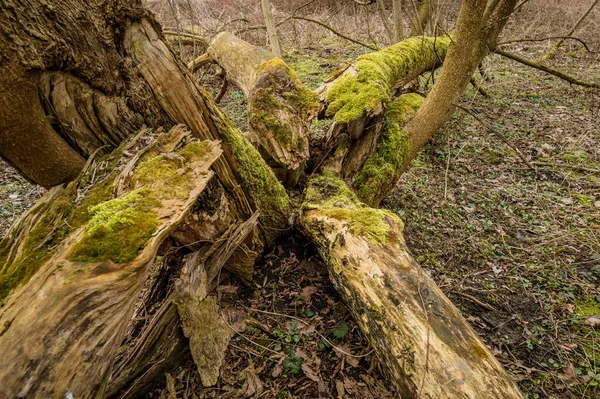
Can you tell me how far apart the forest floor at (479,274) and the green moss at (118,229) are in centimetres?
147

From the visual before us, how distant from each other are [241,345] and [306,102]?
2.60 metres

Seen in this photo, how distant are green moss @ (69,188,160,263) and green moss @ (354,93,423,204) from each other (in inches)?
108

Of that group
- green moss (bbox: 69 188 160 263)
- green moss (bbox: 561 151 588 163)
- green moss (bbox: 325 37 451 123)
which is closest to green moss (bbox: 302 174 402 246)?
green moss (bbox: 325 37 451 123)

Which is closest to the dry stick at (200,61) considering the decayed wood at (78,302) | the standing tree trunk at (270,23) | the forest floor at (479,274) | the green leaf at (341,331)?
the standing tree trunk at (270,23)

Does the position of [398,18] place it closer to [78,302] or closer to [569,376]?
[569,376]

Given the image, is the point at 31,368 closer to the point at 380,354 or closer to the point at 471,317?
the point at 380,354

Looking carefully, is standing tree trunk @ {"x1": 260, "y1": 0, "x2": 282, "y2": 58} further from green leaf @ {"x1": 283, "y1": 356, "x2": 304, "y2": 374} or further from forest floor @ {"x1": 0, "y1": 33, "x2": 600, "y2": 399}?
green leaf @ {"x1": 283, "y1": 356, "x2": 304, "y2": 374}

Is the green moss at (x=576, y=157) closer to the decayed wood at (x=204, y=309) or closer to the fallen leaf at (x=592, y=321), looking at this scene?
the fallen leaf at (x=592, y=321)

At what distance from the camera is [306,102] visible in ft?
11.8

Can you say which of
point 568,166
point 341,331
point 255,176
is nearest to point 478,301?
point 341,331

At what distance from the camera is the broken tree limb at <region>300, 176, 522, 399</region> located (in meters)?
1.73

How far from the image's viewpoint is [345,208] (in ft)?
9.71

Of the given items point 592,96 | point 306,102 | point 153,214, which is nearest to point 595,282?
point 306,102

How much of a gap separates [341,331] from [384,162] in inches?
86.5
